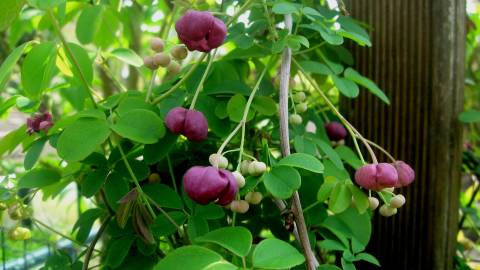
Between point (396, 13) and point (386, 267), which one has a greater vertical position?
point (396, 13)

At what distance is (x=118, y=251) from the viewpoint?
2.31 ft

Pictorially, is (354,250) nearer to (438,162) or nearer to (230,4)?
(438,162)

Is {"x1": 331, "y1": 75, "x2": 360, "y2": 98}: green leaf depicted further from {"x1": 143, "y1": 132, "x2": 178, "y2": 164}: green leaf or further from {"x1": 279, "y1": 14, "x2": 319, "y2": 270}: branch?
{"x1": 143, "y1": 132, "x2": 178, "y2": 164}: green leaf

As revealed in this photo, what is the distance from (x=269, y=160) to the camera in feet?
1.98

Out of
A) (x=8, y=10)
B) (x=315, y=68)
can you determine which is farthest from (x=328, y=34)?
(x=8, y=10)

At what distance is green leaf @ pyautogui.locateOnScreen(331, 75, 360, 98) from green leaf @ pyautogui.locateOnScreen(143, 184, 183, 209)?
28 centimetres

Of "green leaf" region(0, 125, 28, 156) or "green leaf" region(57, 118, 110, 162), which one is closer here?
"green leaf" region(57, 118, 110, 162)

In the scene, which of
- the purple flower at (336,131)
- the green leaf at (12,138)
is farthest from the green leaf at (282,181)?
the green leaf at (12,138)

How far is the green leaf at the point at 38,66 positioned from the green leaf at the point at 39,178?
12 centimetres

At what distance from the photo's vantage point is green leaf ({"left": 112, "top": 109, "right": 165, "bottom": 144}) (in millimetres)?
629

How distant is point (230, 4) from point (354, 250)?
1.44ft

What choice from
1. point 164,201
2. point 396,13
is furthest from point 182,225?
point 396,13

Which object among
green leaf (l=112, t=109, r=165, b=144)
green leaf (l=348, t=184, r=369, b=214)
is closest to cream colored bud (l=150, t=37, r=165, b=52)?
green leaf (l=112, t=109, r=165, b=144)

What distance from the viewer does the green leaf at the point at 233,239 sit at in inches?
20.5
